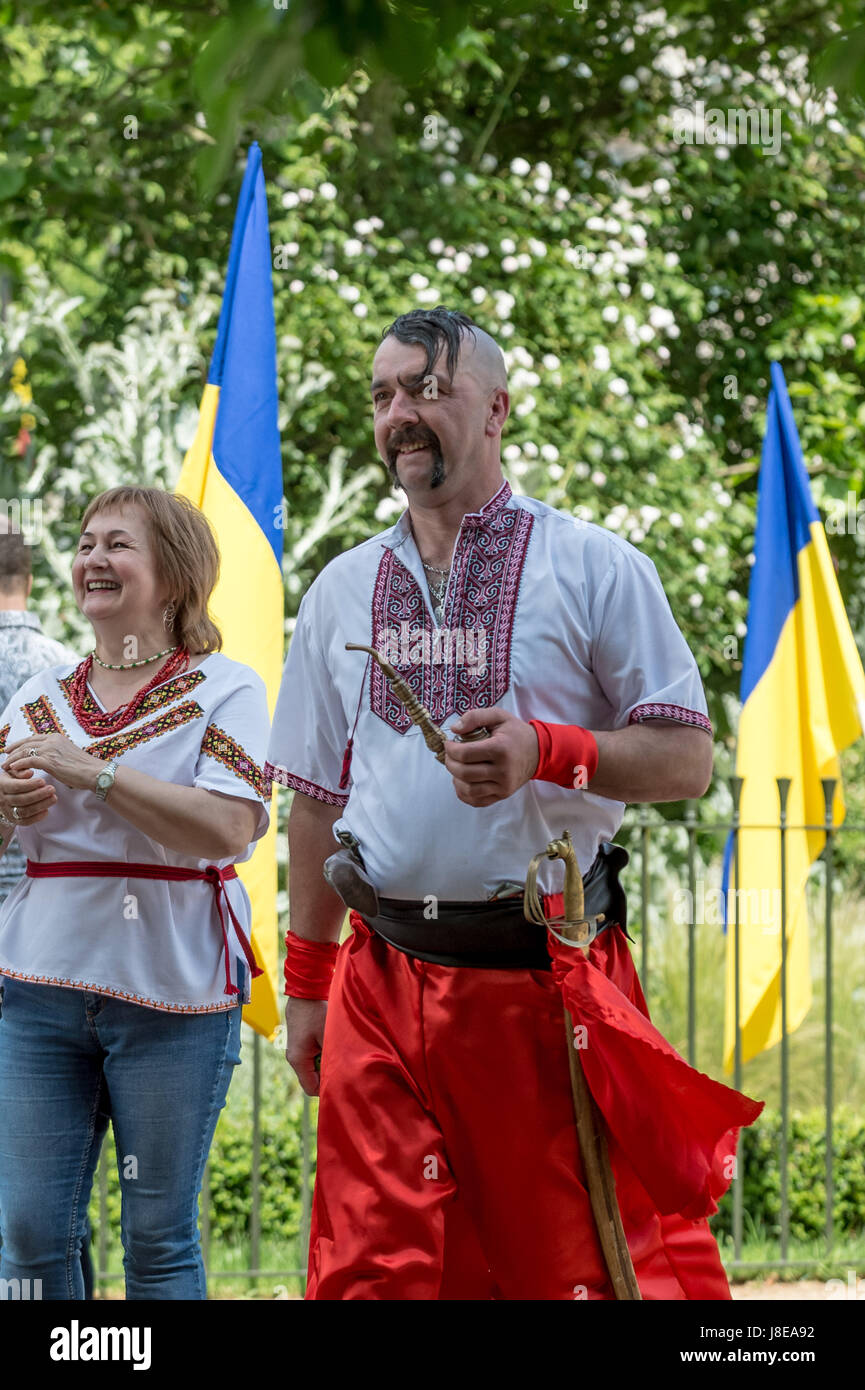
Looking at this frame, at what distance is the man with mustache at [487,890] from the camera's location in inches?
88.8

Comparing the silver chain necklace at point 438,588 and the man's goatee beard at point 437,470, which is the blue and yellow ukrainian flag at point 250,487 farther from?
Result: the man's goatee beard at point 437,470

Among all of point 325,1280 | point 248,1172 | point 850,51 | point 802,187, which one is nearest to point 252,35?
point 850,51

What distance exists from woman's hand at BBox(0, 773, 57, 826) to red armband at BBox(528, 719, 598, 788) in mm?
831

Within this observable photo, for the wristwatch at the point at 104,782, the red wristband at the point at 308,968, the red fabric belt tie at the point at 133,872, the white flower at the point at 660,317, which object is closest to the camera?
the wristwatch at the point at 104,782

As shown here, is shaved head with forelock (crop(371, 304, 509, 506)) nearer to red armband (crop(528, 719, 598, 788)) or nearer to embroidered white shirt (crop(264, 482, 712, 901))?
embroidered white shirt (crop(264, 482, 712, 901))

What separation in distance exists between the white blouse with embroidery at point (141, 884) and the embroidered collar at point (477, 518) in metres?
0.42

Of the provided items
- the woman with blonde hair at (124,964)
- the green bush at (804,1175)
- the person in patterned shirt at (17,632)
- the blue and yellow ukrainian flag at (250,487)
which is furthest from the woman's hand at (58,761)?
the green bush at (804,1175)

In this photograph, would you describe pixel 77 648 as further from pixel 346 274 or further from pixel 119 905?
pixel 119 905

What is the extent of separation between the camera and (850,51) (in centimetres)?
185

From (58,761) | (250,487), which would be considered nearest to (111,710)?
(58,761)

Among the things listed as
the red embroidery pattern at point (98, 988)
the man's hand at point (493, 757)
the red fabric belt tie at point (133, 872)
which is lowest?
Answer: the red embroidery pattern at point (98, 988)

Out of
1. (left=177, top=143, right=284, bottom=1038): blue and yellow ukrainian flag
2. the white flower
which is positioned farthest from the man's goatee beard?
the white flower

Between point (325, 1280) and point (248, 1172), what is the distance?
3.34 m

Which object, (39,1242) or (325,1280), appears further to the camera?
(39,1242)
